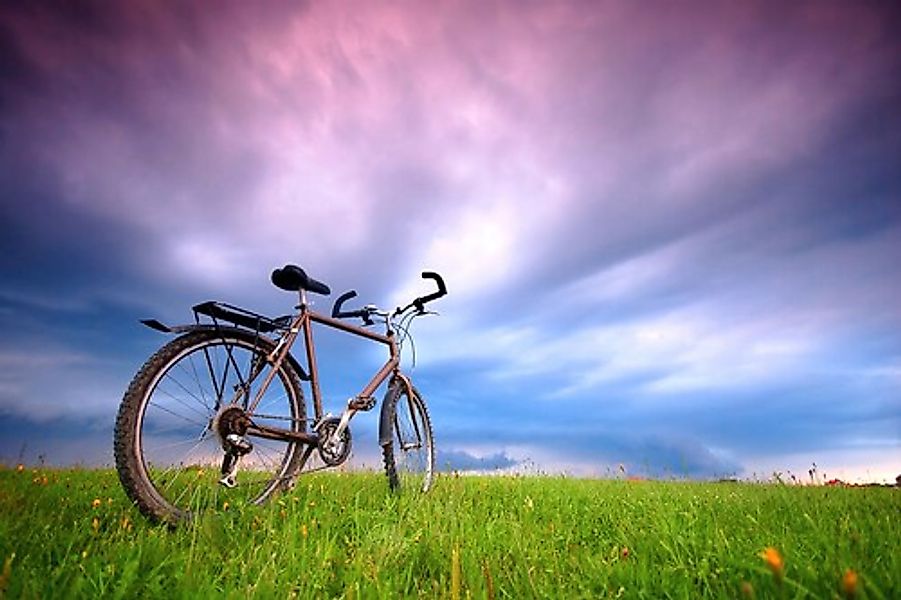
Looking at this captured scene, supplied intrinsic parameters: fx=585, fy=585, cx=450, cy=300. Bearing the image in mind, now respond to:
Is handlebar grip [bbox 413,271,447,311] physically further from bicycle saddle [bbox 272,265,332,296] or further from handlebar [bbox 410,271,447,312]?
bicycle saddle [bbox 272,265,332,296]

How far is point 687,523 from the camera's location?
442cm

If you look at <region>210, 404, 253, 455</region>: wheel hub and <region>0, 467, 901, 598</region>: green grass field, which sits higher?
<region>210, 404, 253, 455</region>: wheel hub

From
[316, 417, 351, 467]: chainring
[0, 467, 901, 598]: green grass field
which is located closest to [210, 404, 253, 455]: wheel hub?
[0, 467, 901, 598]: green grass field

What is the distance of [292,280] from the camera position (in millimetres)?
5746

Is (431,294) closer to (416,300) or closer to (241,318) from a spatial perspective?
(416,300)

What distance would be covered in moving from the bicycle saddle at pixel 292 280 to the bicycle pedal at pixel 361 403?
139 cm

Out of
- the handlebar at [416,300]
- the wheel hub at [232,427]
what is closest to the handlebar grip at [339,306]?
the handlebar at [416,300]

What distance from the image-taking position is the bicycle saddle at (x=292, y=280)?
5.66 meters

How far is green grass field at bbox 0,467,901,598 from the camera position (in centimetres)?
279

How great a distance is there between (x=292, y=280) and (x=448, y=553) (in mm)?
3127

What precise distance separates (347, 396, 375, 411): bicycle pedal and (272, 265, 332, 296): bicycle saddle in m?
1.39

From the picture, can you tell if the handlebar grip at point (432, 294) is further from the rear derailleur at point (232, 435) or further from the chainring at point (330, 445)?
the rear derailleur at point (232, 435)

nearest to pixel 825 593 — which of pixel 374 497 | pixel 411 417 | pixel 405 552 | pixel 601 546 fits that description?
pixel 601 546

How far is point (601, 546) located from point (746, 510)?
1961 millimetres
